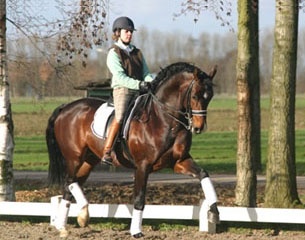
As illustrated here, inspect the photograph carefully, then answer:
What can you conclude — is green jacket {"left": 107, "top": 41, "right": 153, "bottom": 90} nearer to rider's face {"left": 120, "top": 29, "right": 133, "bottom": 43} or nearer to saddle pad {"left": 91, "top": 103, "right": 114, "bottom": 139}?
rider's face {"left": 120, "top": 29, "right": 133, "bottom": 43}

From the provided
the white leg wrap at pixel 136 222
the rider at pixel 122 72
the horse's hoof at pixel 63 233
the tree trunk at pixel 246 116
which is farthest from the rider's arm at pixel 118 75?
the tree trunk at pixel 246 116

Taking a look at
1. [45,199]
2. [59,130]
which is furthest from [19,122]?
[59,130]

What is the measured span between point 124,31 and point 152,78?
2.52 ft

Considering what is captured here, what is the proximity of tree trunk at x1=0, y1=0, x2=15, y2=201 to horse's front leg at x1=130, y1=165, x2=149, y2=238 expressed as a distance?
3233 millimetres

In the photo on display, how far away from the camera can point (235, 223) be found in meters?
10.3

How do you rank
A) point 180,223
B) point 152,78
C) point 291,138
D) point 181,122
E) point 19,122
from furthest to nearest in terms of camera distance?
point 19,122 → point 291,138 → point 180,223 → point 152,78 → point 181,122

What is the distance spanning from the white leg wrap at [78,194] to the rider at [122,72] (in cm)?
68

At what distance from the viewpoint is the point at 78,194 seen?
33.0 feet

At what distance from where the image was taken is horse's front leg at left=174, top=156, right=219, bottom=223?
9.04 m

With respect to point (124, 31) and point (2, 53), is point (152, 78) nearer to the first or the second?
point (124, 31)

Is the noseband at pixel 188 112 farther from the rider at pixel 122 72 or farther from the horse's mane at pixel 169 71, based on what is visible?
the rider at pixel 122 72

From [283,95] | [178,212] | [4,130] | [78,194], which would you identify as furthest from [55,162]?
[283,95]

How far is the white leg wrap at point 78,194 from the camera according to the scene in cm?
995

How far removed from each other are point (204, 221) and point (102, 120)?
1.94 m
